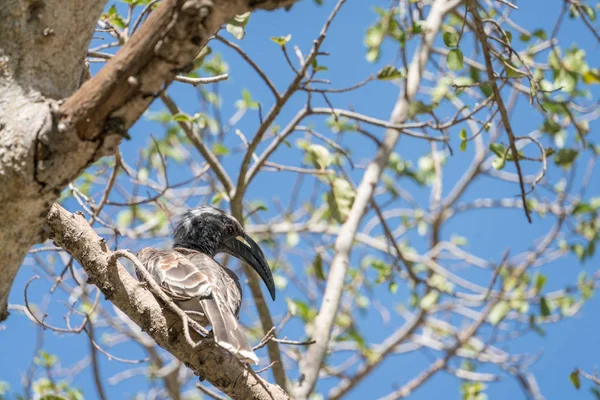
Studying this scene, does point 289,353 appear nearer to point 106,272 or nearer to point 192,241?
point 192,241

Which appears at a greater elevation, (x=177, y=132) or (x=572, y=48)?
(x=177, y=132)

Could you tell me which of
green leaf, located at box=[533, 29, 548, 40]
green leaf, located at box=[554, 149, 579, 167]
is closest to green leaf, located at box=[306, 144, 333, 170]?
green leaf, located at box=[554, 149, 579, 167]

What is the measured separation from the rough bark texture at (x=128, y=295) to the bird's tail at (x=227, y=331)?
6cm

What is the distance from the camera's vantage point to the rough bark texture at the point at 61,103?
1.90 metres

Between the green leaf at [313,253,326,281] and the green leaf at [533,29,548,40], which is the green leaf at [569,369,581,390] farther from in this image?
the green leaf at [533,29,548,40]

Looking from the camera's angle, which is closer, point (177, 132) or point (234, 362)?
point (234, 362)

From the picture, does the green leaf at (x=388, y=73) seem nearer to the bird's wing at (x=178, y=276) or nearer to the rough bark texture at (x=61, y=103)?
the bird's wing at (x=178, y=276)

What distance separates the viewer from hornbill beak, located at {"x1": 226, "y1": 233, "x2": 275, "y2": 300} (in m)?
4.84

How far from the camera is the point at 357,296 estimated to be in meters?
8.61

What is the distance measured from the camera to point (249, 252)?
496 centimetres

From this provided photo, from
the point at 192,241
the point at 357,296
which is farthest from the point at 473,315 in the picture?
the point at 192,241

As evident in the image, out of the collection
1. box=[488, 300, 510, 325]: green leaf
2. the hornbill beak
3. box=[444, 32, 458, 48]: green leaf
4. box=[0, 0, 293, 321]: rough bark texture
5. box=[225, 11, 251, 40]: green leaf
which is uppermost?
box=[225, 11, 251, 40]: green leaf

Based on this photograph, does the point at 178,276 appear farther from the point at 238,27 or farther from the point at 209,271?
the point at 238,27

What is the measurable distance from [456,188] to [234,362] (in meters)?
5.53
